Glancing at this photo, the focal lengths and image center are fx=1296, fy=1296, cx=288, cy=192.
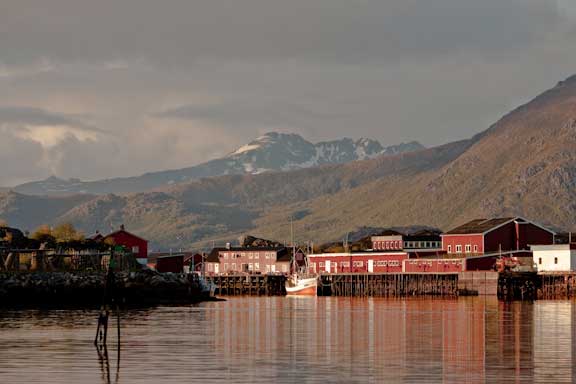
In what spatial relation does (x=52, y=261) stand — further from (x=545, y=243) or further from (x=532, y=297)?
(x=545, y=243)

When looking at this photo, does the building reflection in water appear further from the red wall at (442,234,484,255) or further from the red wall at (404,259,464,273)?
the red wall at (442,234,484,255)

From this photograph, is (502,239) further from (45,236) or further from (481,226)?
(45,236)

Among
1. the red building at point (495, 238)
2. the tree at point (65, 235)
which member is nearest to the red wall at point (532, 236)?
the red building at point (495, 238)

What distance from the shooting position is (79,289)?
130250 mm

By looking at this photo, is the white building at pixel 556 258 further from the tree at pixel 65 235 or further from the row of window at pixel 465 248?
the tree at pixel 65 235

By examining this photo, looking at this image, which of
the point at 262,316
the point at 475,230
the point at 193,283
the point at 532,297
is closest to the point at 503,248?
the point at 475,230

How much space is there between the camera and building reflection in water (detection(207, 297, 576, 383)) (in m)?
59.0

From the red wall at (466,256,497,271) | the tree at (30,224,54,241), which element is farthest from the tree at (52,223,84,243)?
the red wall at (466,256,497,271)

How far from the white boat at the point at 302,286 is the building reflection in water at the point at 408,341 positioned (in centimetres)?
5850

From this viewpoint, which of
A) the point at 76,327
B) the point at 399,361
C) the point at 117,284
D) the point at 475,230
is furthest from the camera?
the point at 475,230

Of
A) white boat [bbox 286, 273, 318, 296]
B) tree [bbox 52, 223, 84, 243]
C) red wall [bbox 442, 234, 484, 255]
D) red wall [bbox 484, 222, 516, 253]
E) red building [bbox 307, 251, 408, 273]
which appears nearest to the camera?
tree [bbox 52, 223, 84, 243]

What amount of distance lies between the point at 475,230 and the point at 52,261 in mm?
67146

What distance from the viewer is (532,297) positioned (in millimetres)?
153250

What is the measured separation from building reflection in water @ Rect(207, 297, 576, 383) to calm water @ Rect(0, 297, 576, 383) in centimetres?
6
